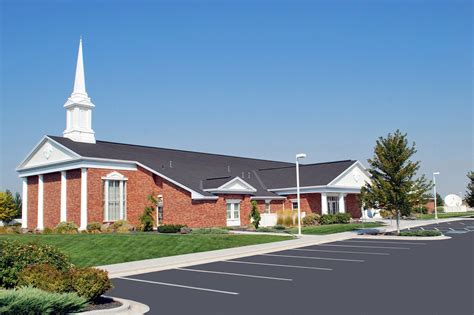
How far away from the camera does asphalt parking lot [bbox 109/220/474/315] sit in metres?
9.62

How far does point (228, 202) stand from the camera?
35.6 meters

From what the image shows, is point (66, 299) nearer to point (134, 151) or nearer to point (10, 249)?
point (10, 249)

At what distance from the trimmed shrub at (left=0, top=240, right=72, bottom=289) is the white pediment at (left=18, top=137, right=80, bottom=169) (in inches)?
878

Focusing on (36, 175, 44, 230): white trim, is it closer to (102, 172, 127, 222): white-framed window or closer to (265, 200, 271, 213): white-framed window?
(102, 172, 127, 222): white-framed window

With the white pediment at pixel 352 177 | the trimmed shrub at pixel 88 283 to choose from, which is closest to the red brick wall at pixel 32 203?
the white pediment at pixel 352 177

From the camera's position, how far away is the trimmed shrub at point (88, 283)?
31.7ft

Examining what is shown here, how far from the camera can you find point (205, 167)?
42.5 metres

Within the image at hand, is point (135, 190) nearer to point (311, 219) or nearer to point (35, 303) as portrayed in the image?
point (311, 219)

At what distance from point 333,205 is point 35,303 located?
37.9 metres

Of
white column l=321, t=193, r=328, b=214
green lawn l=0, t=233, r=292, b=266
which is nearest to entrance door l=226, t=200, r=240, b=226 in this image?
white column l=321, t=193, r=328, b=214

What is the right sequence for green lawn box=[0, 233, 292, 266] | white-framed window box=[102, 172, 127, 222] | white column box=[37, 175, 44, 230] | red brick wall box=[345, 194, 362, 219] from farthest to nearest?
red brick wall box=[345, 194, 362, 219] < white column box=[37, 175, 44, 230] < white-framed window box=[102, 172, 127, 222] < green lawn box=[0, 233, 292, 266]

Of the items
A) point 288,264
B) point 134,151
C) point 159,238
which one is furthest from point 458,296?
point 134,151

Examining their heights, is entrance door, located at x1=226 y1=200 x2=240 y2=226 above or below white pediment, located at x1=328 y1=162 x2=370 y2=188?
below

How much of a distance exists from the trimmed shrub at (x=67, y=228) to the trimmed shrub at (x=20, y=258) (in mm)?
19263
